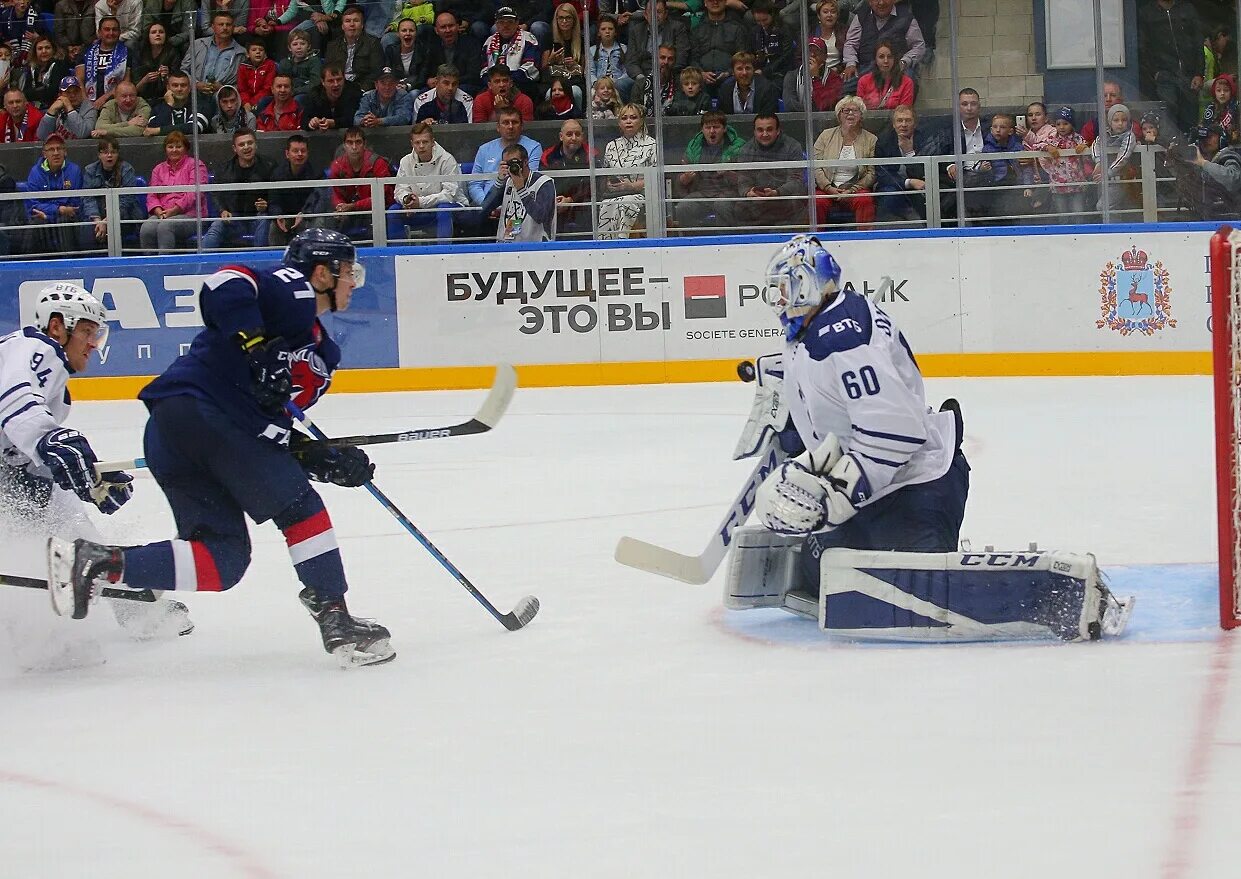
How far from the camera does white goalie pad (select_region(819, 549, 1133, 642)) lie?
3.52 meters

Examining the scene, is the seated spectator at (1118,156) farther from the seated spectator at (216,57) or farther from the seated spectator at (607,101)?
the seated spectator at (216,57)

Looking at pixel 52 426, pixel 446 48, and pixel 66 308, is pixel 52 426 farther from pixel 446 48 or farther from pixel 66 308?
pixel 446 48

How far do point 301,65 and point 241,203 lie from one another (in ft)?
3.78

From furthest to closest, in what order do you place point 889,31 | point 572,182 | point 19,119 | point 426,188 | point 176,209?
point 19,119 < point 176,209 < point 426,188 < point 572,182 < point 889,31

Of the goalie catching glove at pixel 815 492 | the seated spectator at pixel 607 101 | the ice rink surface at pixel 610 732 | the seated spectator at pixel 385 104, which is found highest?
the seated spectator at pixel 385 104

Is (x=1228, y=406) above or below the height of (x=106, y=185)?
below

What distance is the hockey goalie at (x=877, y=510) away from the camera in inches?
139

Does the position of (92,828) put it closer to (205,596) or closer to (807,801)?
(807,801)

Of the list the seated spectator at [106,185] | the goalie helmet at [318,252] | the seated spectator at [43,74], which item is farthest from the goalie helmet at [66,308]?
the seated spectator at [43,74]

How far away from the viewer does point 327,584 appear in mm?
3623

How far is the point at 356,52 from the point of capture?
34.2 ft

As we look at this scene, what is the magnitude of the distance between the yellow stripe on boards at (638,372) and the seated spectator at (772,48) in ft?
5.34

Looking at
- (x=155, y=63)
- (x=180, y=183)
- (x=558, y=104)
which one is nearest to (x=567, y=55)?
(x=558, y=104)

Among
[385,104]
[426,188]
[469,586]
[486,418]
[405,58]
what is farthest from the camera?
[405,58]
